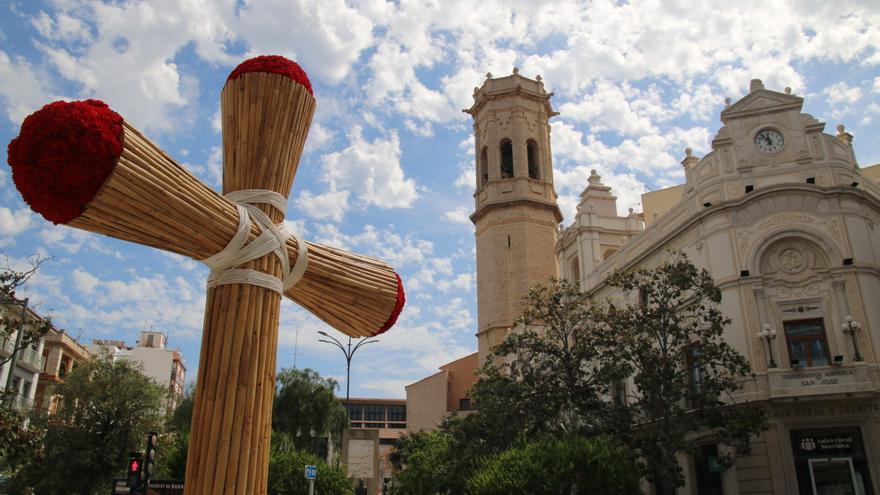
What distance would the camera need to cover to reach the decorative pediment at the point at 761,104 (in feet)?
73.2

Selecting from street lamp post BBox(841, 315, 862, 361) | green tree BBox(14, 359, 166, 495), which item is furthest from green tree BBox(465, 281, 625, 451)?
green tree BBox(14, 359, 166, 495)

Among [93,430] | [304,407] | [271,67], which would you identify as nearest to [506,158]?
[304,407]

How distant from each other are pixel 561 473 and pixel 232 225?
41.4 feet

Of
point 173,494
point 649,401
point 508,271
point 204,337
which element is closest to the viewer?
point 204,337

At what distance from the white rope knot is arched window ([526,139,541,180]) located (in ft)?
121

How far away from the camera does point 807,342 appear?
20297 millimetres

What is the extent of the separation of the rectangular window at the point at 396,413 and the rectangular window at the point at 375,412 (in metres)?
0.84

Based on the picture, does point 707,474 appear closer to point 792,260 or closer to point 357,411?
point 792,260

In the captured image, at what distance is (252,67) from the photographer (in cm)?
395

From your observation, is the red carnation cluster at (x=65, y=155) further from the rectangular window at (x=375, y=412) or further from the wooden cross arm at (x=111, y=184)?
the rectangular window at (x=375, y=412)

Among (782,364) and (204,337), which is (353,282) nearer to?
(204,337)

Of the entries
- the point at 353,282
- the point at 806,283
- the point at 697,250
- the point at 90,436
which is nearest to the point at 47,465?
the point at 90,436

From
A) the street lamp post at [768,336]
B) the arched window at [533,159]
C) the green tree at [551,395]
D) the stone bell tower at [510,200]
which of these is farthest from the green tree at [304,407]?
the street lamp post at [768,336]

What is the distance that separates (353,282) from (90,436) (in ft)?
61.4
